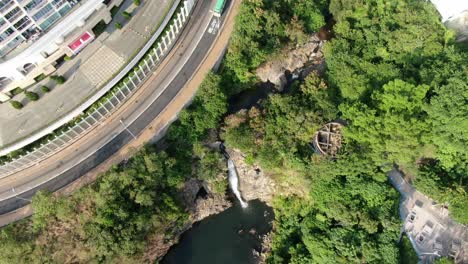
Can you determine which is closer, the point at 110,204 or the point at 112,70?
the point at 110,204

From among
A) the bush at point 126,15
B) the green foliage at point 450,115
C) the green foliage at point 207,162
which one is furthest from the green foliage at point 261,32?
the green foliage at point 450,115

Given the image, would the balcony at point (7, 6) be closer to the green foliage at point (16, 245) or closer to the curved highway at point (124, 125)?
the curved highway at point (124, 125)

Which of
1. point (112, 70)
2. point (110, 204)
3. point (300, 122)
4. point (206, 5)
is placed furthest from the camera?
point (206, 5)

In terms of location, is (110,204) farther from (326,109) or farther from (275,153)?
(326,109)

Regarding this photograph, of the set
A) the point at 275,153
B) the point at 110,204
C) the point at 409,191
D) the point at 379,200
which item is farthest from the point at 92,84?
the point at 409,191

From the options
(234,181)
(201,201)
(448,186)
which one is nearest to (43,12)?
(201,201)

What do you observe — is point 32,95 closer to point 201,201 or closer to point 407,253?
point 201,201
